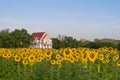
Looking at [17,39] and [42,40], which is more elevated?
[42,40]

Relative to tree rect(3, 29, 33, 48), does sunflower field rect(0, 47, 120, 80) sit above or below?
below

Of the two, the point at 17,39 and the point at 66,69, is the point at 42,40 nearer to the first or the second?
the point at 17,39

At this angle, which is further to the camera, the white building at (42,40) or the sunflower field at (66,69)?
the white building at (42,40)

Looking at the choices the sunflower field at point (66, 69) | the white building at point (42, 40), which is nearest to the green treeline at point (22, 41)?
the white building at point (42, 40)

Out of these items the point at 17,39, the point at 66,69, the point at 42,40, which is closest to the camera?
the point at 66,69

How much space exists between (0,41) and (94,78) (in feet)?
158

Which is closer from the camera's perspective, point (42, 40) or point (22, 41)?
point (22, 41)

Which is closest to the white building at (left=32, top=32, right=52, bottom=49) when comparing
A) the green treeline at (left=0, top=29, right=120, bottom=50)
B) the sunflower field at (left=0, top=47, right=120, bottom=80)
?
the green treeline at (left=0, top=29, right=120, bottom=50)

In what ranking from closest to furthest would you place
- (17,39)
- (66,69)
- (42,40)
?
(66,69)
(17,39)
(42,40)

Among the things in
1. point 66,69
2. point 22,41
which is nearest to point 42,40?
point 22,41

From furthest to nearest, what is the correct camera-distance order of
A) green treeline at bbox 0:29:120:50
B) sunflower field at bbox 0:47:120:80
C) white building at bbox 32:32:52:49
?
white building at bbox 32:32:52:49 < green treeline at bbox 0:29:120:50 < sunflower field at bbox 0:47:120:80

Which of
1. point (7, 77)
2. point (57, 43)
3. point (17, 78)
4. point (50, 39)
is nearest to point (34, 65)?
point (17, 78)

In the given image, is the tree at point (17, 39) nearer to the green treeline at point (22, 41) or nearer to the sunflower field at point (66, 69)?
the green treeline at point (22, 41)

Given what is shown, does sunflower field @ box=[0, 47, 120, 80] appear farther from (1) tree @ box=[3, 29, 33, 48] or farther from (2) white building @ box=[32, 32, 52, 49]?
(2) white building @ box=[32, 32, 52, 49]
